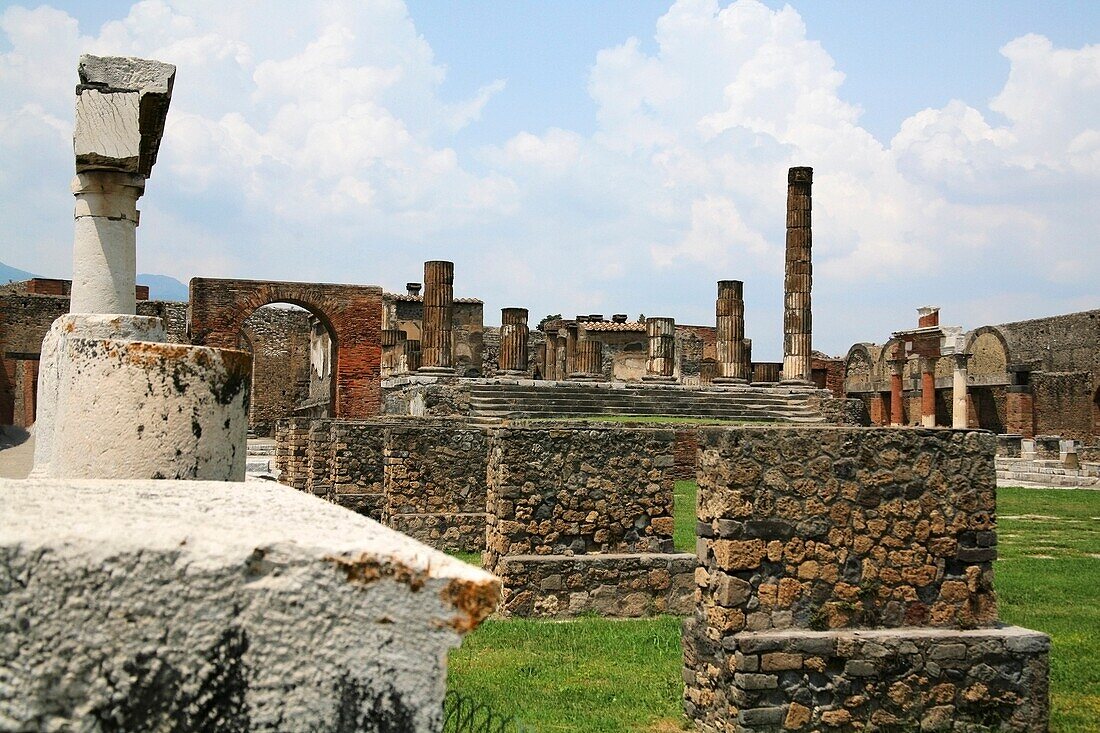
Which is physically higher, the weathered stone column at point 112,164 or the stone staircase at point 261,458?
the weathered stone column at point 112,164

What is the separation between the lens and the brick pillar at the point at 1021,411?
3159 cm

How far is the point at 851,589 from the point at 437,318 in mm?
23117

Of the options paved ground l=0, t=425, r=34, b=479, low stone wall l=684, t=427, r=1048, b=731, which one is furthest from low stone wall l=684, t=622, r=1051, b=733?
paved ground l=0, t=425, r=34, b=479

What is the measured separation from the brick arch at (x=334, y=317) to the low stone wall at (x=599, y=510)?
1675cm

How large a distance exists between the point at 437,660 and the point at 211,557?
294mm

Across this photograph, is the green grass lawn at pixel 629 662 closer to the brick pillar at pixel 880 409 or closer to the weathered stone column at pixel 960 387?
the weathered stone column at pixel 960 387

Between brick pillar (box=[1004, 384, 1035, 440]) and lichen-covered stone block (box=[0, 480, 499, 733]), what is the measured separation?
3377 cm

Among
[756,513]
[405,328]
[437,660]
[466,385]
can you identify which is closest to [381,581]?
[437,660]

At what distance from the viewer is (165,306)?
33906mm

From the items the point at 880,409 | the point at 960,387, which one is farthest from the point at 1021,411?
the point at 880,409

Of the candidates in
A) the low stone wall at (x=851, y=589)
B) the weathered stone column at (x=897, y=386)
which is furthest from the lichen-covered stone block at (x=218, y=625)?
the weathered stone column at (x=897, y=386)

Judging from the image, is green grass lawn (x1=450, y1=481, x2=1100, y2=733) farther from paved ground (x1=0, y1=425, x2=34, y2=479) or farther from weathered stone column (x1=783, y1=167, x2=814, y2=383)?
weathered stone column (x1=783, y1=167, x2=814, y2=383)

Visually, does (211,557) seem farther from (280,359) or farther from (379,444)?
(280,359)

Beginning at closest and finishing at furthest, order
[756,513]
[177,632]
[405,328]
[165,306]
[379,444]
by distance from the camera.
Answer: [177,632], [756,513], [379,444], [165,306], [405,328]
